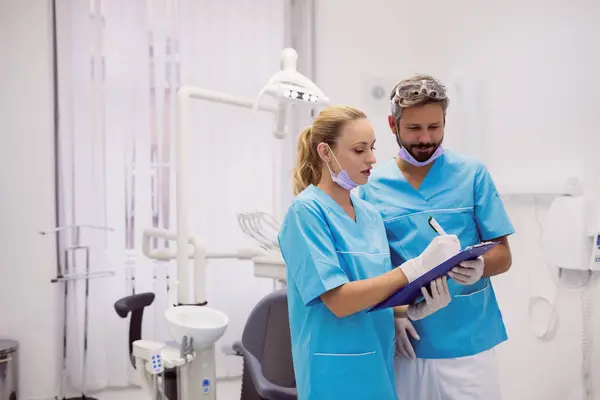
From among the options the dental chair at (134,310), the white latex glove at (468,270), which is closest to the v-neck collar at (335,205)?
the white latex glove at (468,270)

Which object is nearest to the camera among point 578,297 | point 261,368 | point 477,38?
point 578,297

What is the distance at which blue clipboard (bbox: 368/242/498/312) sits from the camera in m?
1.01

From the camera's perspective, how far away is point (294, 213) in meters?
1.10

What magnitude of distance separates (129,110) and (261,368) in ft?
5.37

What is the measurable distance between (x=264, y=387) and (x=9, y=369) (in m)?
1.47

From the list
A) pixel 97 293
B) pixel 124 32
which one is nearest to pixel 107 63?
pixel 124 32

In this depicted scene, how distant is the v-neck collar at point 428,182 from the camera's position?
1303 mm

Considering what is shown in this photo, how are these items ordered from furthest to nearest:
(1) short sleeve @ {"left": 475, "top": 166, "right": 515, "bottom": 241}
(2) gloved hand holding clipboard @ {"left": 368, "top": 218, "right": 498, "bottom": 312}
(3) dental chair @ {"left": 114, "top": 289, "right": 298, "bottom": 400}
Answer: (3) dental chair @ {"left": 114, "top": 289, "right": 298, "bottom": 400} → (1) short sleeve @ {"left": 475, "top": 166, "right": 515, "bottom": 241} → (2) gloved hand holding clipboard @ {"left": 368, "top": 218, "right": 498, "bottom": 312}

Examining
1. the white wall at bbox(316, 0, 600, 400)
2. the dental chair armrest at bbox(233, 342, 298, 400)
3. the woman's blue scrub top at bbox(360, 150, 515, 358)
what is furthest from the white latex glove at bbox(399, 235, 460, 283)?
the dental chair armrest at bbox(233, 342, 298, 400)

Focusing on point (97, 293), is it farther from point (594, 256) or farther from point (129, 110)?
point (594, 256)

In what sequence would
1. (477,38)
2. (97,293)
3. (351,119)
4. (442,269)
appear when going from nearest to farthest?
(442,269), (351,119), (477,38), (97,293)

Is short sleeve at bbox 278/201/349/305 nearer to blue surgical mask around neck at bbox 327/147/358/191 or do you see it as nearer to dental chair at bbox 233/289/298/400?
blue surgical mask around neck at bbox 327/147/358/191

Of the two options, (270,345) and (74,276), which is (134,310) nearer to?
(74,276)

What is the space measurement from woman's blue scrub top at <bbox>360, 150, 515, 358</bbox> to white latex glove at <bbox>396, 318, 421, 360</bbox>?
0.02m
